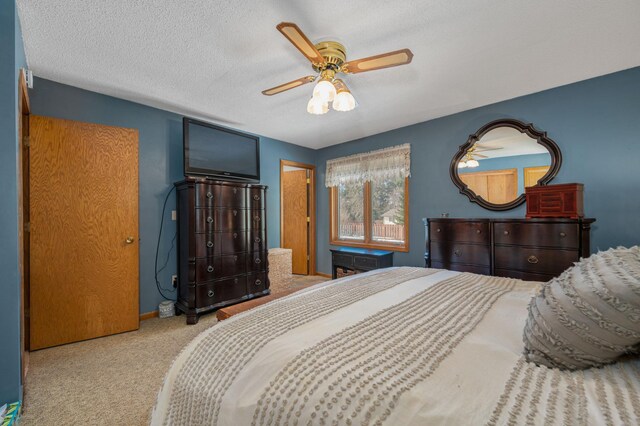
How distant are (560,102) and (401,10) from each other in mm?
2216

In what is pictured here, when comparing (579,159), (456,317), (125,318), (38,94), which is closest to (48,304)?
(125,318)

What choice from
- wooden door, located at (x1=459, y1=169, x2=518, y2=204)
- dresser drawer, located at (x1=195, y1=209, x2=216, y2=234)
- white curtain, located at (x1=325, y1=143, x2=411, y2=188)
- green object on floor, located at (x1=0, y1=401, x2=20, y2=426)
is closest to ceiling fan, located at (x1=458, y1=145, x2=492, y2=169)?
wooden door, located at (x1=459, y1=169, x2=518, y2=204)

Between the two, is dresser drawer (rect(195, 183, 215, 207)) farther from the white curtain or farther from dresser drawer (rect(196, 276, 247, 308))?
the white curtain

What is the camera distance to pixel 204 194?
3059mm

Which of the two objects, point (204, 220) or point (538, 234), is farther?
point (204, 220)

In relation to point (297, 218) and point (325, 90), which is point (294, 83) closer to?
point (325, 90)

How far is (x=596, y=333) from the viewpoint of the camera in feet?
2.20

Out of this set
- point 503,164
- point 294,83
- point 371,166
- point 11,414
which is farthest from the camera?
point 371,166

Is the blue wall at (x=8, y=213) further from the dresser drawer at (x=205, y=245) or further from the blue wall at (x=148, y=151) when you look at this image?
the dresser drawer at (x=205, y=245)

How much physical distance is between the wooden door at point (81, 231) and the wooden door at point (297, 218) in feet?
9.49

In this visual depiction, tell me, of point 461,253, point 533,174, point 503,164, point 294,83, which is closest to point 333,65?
point 294,83

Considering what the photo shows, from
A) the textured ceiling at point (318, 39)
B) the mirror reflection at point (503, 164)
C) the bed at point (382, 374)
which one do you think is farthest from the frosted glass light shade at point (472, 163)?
the bed at point (382, 374)

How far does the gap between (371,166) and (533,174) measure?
Answer: 2066 millimetres

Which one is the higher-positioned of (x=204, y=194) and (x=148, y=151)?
(x=148, y=151)
